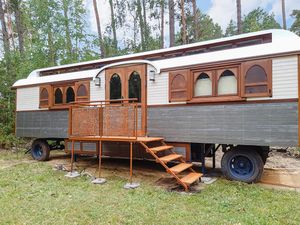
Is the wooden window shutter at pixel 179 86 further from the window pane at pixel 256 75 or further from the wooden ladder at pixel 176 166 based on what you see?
the window pane at pixel 256 75

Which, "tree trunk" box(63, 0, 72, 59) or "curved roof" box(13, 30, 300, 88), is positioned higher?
"tree trunk" box(63, 0, 72, 59)

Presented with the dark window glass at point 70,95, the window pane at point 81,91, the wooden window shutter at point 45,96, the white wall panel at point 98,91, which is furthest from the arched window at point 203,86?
the wooden window shutter at point 45,96

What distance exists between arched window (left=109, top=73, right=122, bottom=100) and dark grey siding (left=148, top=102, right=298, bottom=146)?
1.07 meters

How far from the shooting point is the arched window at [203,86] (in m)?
6.00

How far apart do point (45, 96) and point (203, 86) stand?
17.2 feet

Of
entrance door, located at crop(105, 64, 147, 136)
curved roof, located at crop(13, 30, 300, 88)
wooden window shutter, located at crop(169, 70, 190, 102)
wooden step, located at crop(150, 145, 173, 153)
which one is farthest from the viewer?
entrance door, located at crop(105, 64, 147, 136)

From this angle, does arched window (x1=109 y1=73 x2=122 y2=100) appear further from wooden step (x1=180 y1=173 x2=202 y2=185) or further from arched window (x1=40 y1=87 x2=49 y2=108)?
wooden step (x1=180 y1=173 x2=202 y2=185)

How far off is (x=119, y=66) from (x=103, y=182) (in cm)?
313

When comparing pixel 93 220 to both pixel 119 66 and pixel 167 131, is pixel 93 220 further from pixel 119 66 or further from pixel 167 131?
pixel 119 66

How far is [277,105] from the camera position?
205 inches

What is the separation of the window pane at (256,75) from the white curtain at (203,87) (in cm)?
83

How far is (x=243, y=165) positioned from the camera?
19.5 feet

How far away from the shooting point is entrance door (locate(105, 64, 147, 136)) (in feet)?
22.6

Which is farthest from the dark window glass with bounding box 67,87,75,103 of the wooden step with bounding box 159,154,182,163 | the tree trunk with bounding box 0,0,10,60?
the tree trunk with bounding box 0,0,10,60
